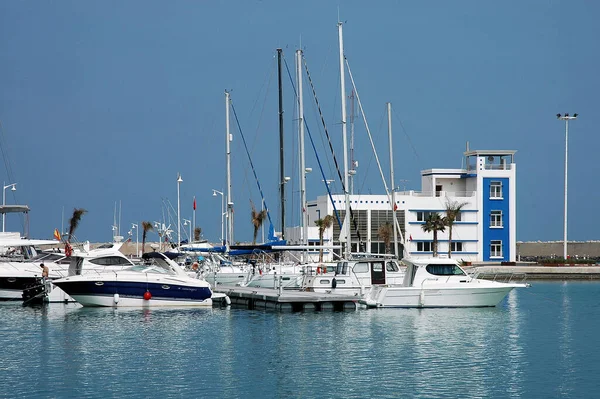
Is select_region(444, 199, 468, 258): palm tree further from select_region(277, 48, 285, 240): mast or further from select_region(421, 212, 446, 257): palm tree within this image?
select_region(277, 48, 285, 240): mast

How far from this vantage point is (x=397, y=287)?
49.3 meters

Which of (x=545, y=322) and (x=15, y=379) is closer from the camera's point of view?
(x=15, y=379)

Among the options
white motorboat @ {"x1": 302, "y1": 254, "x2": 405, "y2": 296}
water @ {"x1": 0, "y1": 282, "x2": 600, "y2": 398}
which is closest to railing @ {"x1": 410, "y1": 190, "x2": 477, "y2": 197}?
water @ {"x1": 0, "y1": 282, "x2": 600, "y2": 398}

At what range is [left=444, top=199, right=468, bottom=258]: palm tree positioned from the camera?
Result: 92.2m

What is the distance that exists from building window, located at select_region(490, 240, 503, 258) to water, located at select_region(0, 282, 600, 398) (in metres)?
49.2

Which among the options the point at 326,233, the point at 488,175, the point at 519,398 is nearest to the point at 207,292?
the point at 519,398

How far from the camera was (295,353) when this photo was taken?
35250 millimetres

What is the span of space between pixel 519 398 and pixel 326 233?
69937 mm

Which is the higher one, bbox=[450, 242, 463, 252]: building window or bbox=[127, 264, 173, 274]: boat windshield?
bbox=[450, 242, 463, 252]: building window

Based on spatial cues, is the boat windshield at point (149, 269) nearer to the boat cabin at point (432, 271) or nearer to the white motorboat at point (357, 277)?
the white motorboat at point (357, 277)

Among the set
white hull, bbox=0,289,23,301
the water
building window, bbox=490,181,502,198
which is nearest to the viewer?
the water

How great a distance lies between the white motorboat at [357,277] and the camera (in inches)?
2013

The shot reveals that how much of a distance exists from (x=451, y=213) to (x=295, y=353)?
5933 centimetres

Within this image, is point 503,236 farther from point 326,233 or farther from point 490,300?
point 490,300
